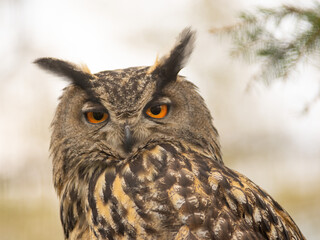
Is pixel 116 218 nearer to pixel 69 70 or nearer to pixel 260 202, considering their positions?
pixel 260 202

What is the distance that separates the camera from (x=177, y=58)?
2115 mm

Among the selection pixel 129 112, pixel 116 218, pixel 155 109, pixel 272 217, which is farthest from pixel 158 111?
pixel 272 217

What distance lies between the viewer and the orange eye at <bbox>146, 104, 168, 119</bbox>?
2.00m

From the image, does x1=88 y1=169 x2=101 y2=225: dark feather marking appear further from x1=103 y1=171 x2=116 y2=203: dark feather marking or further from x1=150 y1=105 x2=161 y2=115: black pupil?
x1=150 y1=105 x2=161 y2=115: black pupil

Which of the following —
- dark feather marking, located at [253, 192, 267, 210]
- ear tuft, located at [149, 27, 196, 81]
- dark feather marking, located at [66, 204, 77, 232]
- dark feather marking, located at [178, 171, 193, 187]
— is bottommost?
dark feather marking, located at [253, 192, 267, 210]

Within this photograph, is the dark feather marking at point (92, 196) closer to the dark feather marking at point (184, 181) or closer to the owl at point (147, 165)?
the owl at point (147, 165)

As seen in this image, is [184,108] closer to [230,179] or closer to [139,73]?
[139,73]

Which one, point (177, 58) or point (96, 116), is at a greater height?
point (177, 58)

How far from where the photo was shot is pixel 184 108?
6.87 ft

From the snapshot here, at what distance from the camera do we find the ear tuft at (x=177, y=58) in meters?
2.07

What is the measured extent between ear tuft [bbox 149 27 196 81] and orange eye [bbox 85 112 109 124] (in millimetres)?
328

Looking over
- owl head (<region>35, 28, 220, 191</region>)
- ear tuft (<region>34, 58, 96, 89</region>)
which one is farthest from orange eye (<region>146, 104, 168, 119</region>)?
ear tuft (<region>34, 58, 96, 89</region>)

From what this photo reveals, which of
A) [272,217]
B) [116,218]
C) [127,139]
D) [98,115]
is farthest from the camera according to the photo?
[98,115]

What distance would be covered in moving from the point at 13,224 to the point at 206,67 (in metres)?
3.22
